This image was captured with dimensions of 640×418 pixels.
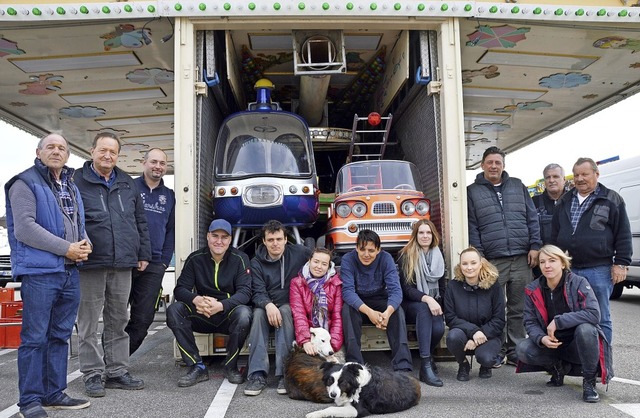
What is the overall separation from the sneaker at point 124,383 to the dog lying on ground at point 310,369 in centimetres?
124

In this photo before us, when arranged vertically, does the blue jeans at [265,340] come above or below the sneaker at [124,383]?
above

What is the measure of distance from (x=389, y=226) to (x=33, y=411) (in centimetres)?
367

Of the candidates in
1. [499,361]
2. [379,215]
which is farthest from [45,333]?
[499,361]

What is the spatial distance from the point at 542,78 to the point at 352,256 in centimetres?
466

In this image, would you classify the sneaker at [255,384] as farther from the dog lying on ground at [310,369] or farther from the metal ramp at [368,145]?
the metal ramp at [368,145]

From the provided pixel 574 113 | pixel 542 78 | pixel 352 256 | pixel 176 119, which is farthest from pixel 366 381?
pixel 574 113

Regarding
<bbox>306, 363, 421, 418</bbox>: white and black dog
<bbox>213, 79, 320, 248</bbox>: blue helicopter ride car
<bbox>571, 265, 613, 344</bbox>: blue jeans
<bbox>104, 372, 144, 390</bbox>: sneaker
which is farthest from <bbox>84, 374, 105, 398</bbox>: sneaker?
<bbox>571, 265, 613, 344</bbox>: blue jeans

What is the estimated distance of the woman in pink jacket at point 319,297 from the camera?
185 inches

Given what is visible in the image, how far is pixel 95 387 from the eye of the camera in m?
4.23

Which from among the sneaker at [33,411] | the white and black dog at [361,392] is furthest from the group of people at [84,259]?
the white and black dog at [361,392]

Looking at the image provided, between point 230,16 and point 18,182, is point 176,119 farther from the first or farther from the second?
point 18,182

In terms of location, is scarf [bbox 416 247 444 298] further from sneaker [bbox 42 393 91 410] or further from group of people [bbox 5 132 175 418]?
sneaker [bbox 42 393 91 410]

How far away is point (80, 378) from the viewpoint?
15.9 feet

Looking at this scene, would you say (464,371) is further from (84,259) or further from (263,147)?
(263,147)
